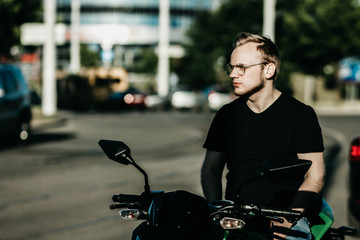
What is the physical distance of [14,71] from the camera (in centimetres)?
1609

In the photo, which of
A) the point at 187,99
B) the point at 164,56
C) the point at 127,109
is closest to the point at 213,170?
the point at 187,99

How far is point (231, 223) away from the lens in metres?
2.43

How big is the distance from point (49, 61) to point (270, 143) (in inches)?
916

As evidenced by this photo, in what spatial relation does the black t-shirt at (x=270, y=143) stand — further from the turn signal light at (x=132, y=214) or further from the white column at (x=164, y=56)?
the white column at (x=164, y=56)

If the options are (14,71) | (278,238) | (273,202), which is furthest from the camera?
(14,71)

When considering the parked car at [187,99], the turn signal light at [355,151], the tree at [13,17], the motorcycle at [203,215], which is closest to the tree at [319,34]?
the parked car at [187,99]

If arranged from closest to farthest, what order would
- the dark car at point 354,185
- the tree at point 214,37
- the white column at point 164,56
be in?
the dark car at point 354,185 < the tree at point 214,37 < the white column at point 164,56

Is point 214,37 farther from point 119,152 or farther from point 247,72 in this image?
point 119,152

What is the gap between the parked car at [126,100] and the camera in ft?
129

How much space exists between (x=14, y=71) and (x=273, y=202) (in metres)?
13.8

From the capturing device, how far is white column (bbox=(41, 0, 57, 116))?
24.6 m

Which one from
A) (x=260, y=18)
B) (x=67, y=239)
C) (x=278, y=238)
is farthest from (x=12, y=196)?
(x=260, y=18)

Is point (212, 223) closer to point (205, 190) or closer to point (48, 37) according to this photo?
point (205, 190)

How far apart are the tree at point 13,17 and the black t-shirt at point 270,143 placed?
1840cm
